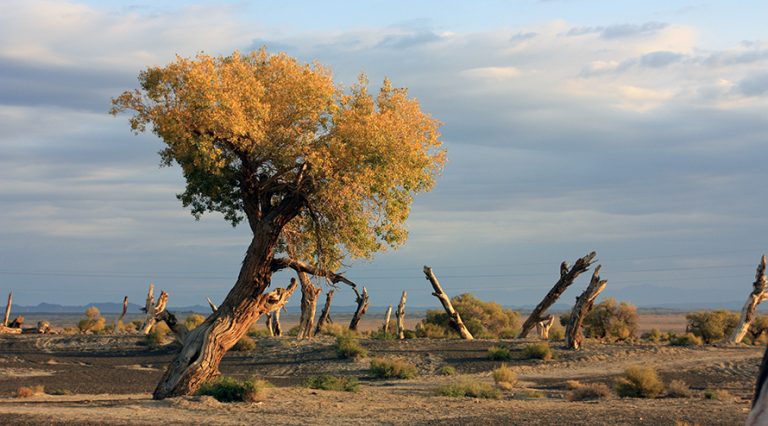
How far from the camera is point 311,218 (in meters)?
21.8

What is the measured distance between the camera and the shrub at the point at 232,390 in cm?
2148

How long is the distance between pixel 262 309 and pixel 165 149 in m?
4.70

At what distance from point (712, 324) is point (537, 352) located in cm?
2347

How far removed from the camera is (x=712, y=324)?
5300 centimetres

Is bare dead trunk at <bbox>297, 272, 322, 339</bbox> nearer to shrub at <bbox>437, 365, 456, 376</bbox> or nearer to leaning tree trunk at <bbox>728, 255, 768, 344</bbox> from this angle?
shrub at <bbox>437, 365, 456, 376</bbox>

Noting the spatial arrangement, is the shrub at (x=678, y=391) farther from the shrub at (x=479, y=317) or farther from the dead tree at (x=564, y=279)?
the shrub at (x=479, y=317)

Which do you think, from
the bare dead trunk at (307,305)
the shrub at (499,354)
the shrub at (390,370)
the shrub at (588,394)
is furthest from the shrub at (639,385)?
the bare dead trunk at (307,305)

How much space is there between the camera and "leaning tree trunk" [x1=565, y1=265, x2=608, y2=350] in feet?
116

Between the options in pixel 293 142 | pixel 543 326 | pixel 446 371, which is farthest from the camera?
pixel 543 326

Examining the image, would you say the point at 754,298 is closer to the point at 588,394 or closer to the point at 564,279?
the point at 564,279

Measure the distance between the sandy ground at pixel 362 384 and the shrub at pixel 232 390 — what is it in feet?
1.69

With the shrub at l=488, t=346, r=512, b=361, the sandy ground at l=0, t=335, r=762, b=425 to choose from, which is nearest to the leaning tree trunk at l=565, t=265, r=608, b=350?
the sandy ground at l=0, t=335, r=762, b=425

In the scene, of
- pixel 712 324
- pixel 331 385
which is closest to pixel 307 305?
pixel 331 385

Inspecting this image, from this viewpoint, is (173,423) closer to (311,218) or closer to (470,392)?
(311,218)
